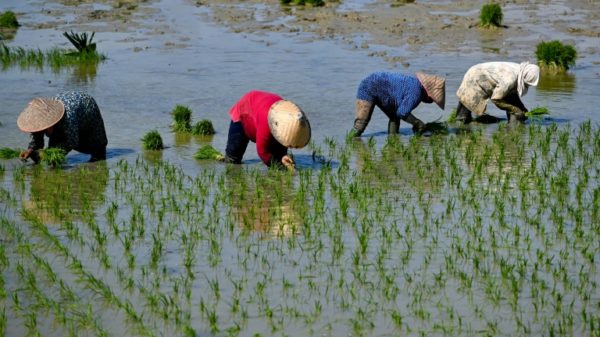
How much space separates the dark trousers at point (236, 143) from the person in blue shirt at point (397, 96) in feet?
5.79

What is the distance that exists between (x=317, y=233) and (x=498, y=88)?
484 cm

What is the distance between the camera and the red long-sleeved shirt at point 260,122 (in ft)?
31.2

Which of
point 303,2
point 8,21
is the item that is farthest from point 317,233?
point 303,2

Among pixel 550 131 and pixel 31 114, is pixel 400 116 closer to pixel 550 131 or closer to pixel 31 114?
pixel 550 131

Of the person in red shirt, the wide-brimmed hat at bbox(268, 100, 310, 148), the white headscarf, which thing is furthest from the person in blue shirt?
the wide-brimmed hat at bbox(268, 100, 310, 148)

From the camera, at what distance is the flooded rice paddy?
20.7ft

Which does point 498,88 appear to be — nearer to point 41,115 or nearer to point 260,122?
point 260,122

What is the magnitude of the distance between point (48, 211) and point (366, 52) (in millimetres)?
9713

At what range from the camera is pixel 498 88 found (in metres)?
12.0

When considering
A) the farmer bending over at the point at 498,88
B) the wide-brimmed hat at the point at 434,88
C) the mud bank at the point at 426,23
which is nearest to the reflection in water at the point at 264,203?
Answer: the wide-brimmed hat at the point at 434,88

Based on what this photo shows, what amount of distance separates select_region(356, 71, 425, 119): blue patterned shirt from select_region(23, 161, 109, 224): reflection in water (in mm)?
2939

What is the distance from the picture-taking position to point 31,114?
9805 mm

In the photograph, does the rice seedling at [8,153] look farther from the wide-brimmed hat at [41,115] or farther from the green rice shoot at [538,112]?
the green rice shoot at [538,112]

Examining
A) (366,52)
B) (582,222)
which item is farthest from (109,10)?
(582,222)
